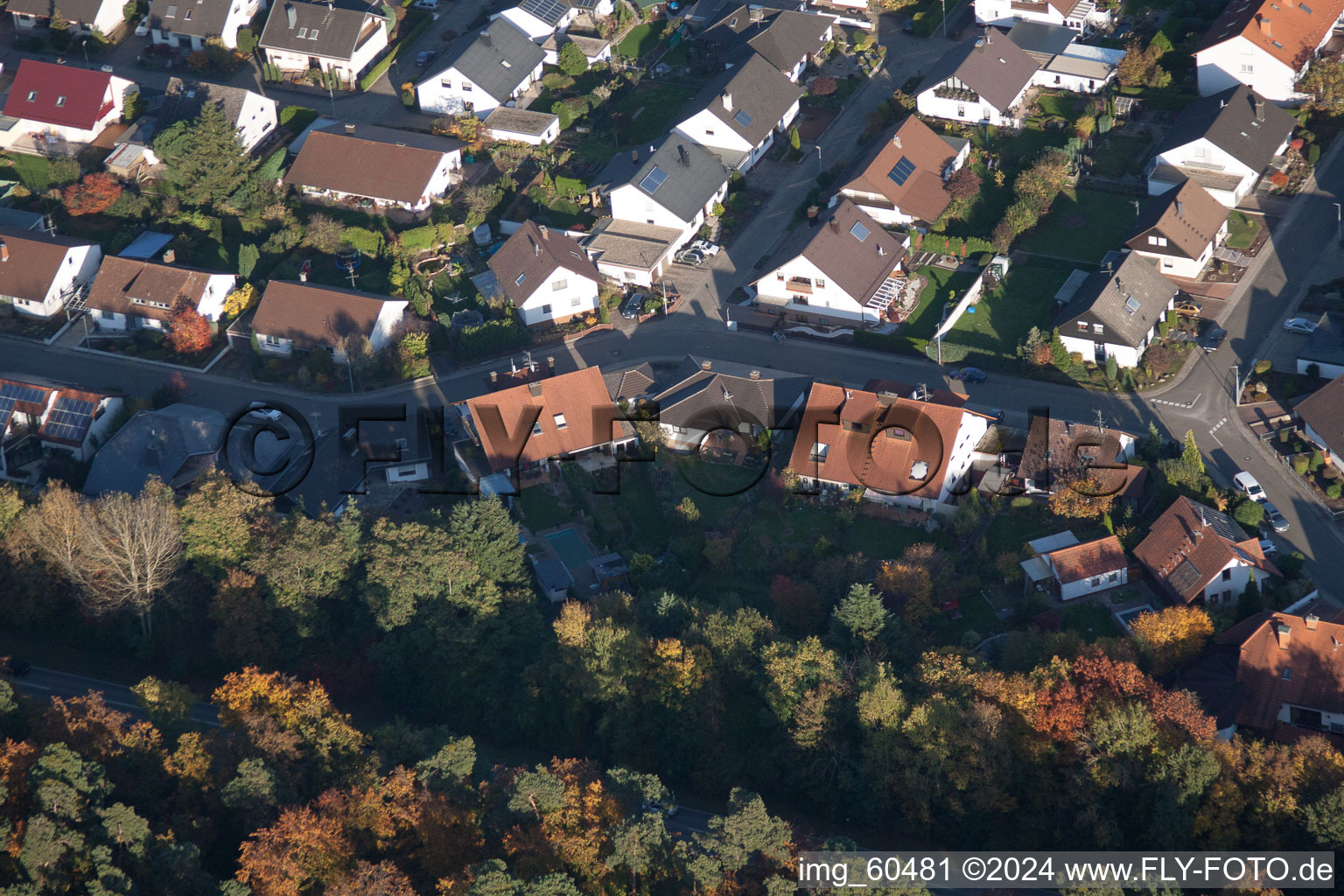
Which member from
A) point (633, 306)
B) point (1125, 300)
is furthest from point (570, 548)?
point (1125, 300)

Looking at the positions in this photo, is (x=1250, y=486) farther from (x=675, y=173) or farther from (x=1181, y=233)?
Answer: (x=675, y=173)

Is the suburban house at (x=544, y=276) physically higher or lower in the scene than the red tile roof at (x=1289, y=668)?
lower

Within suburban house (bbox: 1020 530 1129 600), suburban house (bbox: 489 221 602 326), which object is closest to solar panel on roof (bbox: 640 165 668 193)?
suburban house (bbox: 489 221 602 326)

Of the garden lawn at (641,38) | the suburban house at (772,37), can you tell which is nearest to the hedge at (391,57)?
the garden lawn at (641,38)

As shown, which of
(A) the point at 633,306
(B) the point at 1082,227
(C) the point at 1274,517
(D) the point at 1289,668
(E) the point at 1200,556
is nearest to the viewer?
(D) the point at 1289,668

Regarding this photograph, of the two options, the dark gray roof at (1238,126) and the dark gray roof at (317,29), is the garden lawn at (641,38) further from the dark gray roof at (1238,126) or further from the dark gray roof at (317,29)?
the dark gray roof at (1238,126)

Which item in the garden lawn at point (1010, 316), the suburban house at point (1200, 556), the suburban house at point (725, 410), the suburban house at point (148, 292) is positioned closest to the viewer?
the suburban house at point (1200, 556)

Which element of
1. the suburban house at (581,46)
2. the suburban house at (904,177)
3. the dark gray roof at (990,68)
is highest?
the dark gray roof at (990,68)
